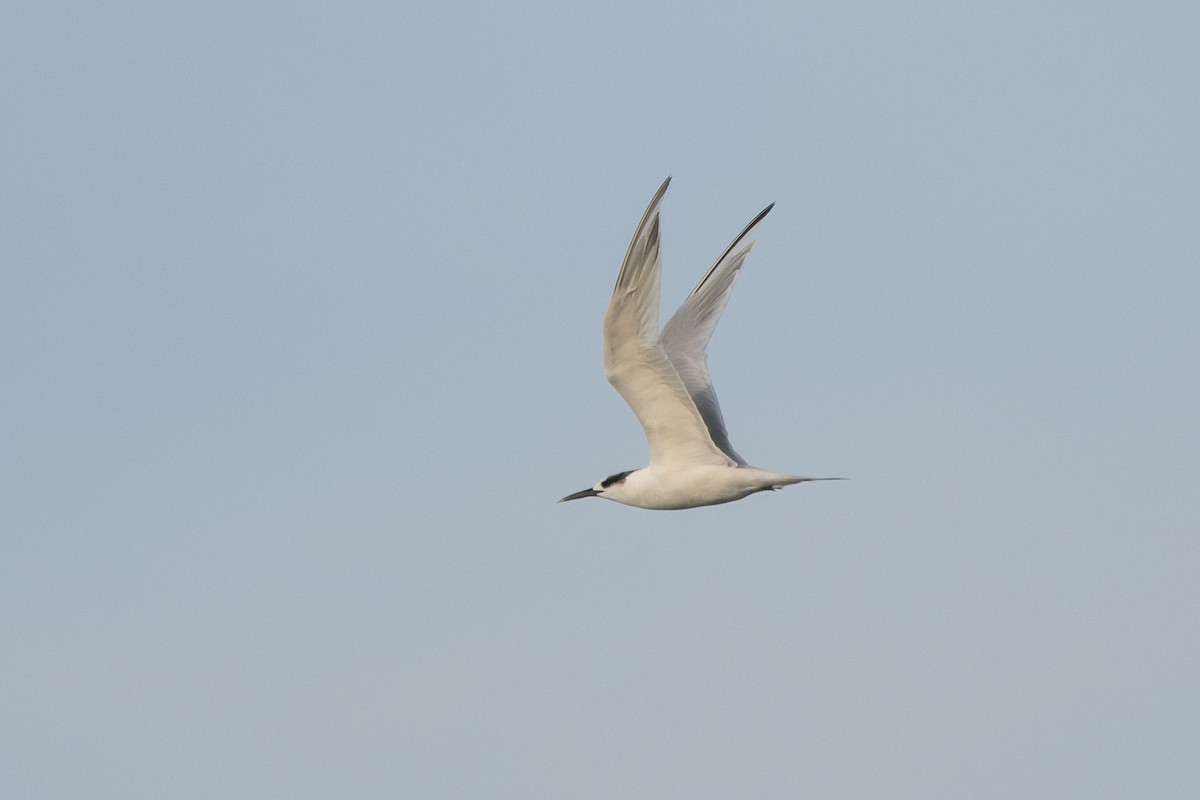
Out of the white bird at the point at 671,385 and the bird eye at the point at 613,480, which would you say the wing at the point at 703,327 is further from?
the bird eye at the point at 613,480

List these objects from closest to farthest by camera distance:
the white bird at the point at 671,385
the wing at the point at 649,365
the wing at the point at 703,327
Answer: the wing at the point at 649,365, the white bird at the point at 671,385, the wing at the point at 703,327

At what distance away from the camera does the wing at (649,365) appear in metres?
19.1

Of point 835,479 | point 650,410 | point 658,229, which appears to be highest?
point 658,229

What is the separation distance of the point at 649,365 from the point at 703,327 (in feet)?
5.85

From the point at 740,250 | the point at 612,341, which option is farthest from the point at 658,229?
the point at 740,250

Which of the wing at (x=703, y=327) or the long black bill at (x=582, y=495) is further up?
the wing at (x=703, y=327)

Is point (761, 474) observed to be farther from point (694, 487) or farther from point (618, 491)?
point (618, 491)

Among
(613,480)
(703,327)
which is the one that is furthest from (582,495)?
(703,327)

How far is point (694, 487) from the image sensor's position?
20641 millimetres

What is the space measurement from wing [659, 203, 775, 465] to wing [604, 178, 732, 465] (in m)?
0.60

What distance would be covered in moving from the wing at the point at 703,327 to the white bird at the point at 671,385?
0.5 inches

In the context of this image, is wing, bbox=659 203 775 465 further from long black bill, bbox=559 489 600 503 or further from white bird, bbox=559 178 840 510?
long black bill, bbox=559 489 600 503

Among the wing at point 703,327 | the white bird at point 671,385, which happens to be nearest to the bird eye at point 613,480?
the white bird at point 671,385

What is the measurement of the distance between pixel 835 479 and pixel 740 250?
14.0 feet
